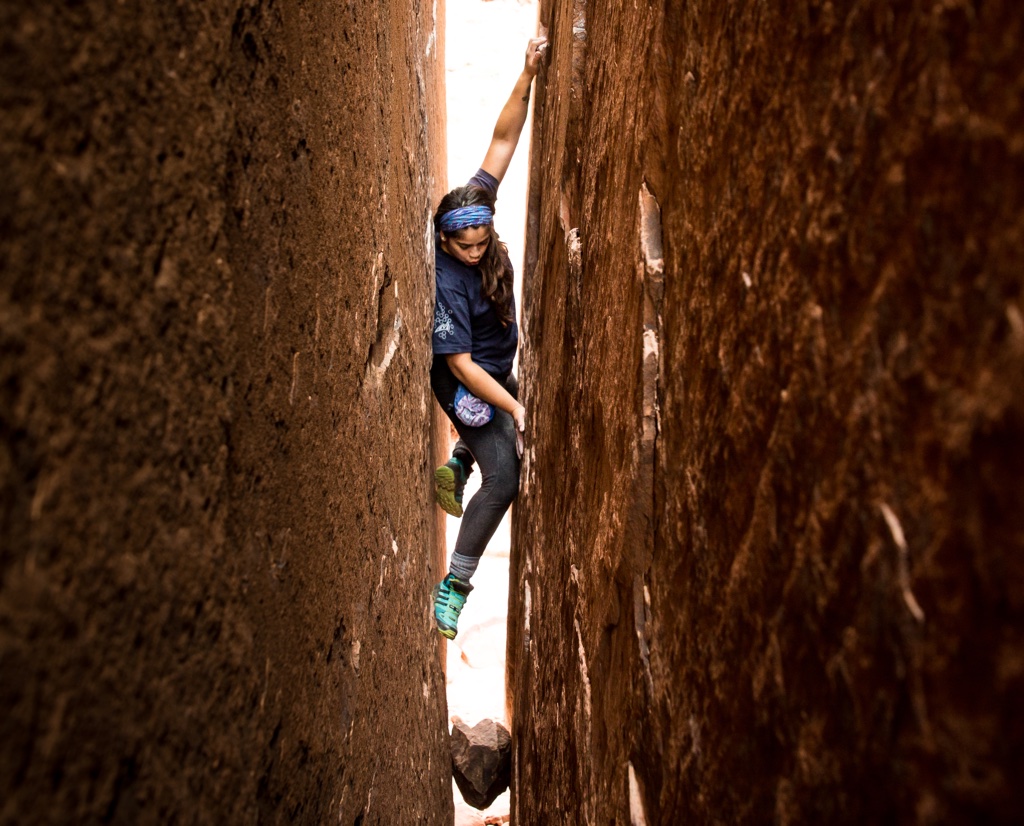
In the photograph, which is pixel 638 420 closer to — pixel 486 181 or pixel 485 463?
pixel 485 463

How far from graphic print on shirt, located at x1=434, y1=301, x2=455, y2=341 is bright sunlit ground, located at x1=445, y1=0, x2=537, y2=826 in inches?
86.0

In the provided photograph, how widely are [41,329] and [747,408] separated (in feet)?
1.81

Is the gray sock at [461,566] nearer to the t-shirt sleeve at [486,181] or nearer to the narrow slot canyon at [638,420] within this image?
the t-shirt sleeve at [486,181]

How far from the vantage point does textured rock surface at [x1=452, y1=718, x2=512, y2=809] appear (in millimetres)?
3375

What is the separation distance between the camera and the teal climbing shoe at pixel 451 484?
3332mm

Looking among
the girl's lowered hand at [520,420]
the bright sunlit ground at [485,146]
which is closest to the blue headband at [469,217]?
the girl's lowered hand at [520,420]

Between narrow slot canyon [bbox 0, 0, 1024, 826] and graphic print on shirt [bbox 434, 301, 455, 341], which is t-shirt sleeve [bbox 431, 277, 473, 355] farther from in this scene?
narrow slot canyon [bbox 0, 0, 1024, 826]

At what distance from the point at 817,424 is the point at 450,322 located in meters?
2.63

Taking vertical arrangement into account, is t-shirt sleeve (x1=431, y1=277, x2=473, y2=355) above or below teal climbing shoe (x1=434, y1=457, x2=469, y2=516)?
above

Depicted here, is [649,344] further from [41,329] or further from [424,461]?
[424,461]

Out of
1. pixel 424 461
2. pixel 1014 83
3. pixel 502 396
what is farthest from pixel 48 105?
pixel 502 396

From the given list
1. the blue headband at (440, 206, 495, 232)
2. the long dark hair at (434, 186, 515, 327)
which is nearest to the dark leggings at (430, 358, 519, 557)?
the long dark hair at (434, 186, 515, 327)

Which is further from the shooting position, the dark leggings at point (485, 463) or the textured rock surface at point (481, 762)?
the textured rock surface at point (481, 762)

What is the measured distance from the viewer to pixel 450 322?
3121mm
